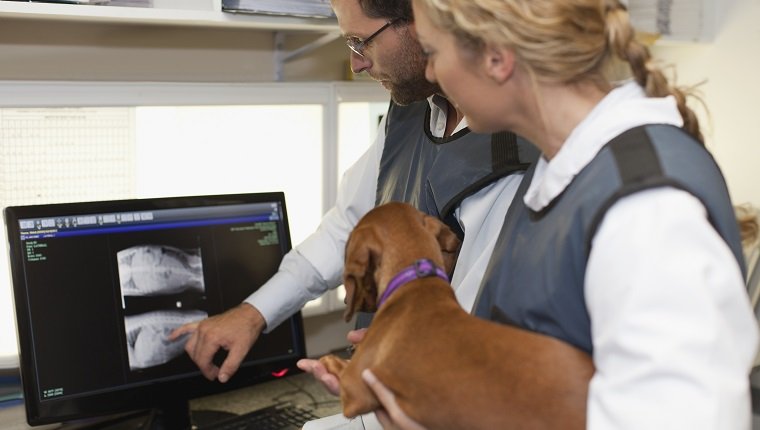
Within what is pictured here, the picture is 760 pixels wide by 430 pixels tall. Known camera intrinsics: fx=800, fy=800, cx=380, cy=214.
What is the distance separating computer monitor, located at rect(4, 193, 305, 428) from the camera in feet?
5.02

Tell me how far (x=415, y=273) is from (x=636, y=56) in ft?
1.47

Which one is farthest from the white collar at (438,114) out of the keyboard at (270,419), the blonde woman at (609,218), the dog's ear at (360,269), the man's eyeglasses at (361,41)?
the keyboard at (270,419)

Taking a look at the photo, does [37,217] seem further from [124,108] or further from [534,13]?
[534,13]

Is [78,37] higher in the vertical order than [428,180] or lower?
higher

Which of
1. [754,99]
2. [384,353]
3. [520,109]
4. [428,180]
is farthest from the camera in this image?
[754,99]

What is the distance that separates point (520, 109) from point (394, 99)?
0.63m

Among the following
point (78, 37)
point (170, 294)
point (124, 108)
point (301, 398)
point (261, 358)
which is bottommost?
point (301, 398)

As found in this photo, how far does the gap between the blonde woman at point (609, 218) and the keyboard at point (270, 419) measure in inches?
27.0

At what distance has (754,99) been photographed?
7.61 ft

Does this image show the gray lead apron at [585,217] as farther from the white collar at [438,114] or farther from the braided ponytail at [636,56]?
the white collar at [438,114]

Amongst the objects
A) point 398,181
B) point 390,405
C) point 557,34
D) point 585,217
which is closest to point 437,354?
point 390,405

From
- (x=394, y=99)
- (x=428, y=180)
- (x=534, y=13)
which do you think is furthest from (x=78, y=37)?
(x=534, y=13)

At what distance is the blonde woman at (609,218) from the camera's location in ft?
2.53

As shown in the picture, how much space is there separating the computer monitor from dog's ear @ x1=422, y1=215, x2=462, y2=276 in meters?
0.57
